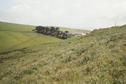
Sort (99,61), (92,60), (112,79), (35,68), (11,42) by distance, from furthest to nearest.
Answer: (11,42)
(35,68)
(92,60)
(99,61)
(112,79)

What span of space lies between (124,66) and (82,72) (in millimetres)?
3447

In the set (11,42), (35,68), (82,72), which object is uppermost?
(82,72)

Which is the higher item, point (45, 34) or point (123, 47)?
point (123, 47)

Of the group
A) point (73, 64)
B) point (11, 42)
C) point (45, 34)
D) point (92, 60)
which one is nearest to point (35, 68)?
point (73, 64)

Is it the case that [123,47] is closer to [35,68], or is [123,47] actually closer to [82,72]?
[82,72]

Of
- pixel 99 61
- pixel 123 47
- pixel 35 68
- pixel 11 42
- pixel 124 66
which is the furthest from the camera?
pixel 11 42

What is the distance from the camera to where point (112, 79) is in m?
14.8

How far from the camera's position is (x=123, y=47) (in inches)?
868

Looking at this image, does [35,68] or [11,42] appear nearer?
[35,68]

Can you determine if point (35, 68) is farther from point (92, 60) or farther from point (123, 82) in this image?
point (123, 82)

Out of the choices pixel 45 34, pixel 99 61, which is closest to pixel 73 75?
pixel 99 61

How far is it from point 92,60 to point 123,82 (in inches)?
275

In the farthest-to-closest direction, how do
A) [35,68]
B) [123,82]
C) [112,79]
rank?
[35,68], [112,79], [123,82]

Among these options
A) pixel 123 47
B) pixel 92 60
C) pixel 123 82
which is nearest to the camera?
pixel 123 82
